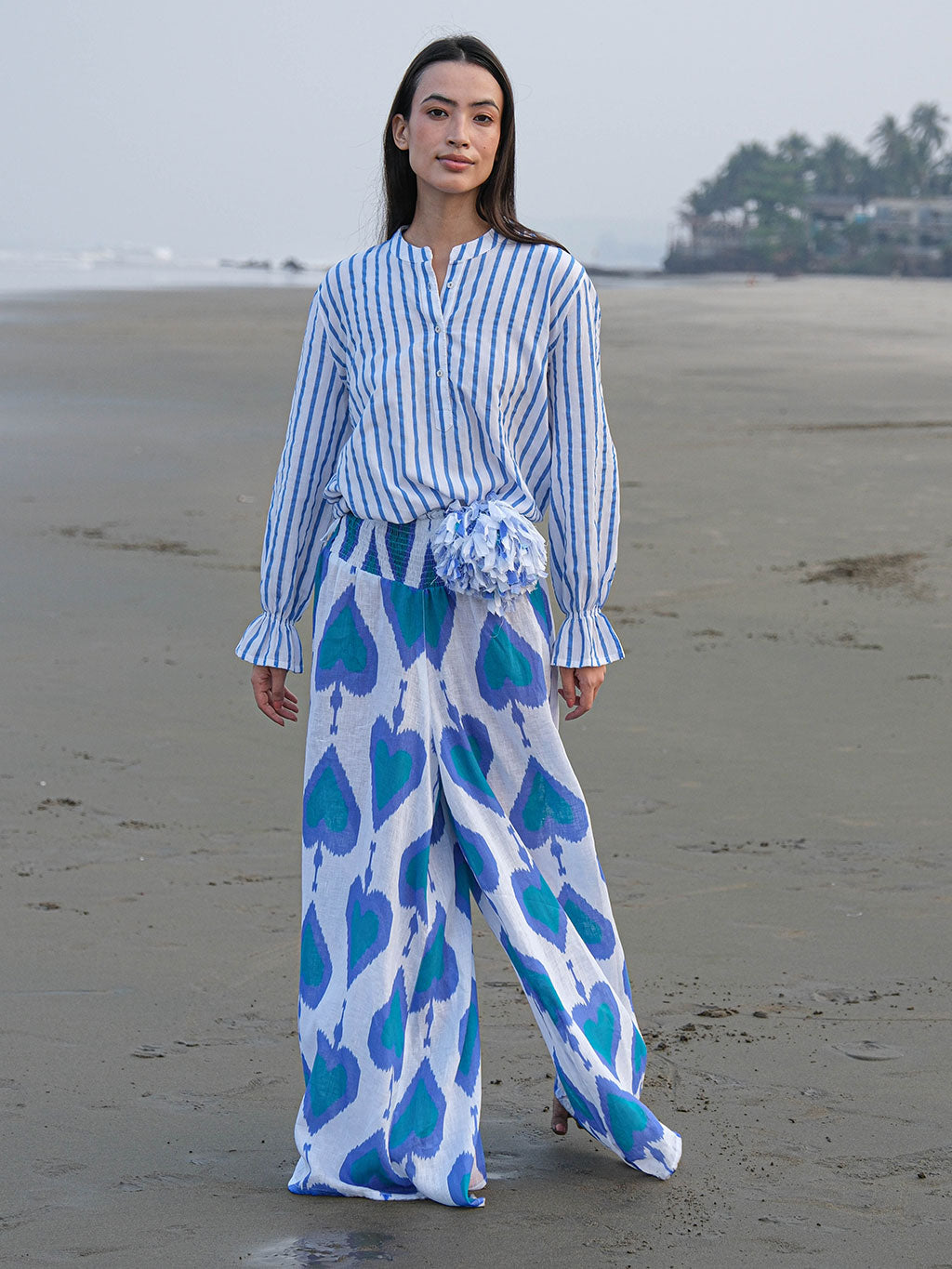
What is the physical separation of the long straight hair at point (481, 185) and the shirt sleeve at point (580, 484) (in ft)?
0.51

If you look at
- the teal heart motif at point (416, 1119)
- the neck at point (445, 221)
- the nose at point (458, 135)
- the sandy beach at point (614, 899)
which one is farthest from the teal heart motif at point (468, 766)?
the nose at point (458, 135)

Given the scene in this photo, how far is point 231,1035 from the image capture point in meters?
3.14

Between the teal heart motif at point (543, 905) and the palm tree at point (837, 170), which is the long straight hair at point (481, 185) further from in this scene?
the palm tree at point (837, 170)

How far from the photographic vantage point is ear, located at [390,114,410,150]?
2555mm

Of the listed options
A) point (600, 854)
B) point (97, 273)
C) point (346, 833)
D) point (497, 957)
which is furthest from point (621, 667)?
point (97, 273)

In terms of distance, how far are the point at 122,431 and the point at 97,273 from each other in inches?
1632

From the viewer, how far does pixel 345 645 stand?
2525 millimetres

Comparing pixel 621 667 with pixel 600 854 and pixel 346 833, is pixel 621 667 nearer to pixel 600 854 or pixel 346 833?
pixel 600 854

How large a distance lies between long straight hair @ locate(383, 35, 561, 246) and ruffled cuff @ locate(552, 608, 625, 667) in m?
0.60

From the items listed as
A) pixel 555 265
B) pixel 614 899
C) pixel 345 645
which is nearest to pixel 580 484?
pixel 555 265

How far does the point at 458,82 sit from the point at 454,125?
0.07m

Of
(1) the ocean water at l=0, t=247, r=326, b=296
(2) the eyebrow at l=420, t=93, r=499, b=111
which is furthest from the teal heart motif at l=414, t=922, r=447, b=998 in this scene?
(1) the ocean water at l=0, t=247, r=326, b=296

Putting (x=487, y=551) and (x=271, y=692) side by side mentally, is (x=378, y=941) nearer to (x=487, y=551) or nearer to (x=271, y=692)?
(x=271, y=692)

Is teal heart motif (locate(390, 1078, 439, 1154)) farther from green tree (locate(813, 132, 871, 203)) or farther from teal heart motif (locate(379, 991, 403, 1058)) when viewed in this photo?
green tree (locate(813, 132, 871, 203))
